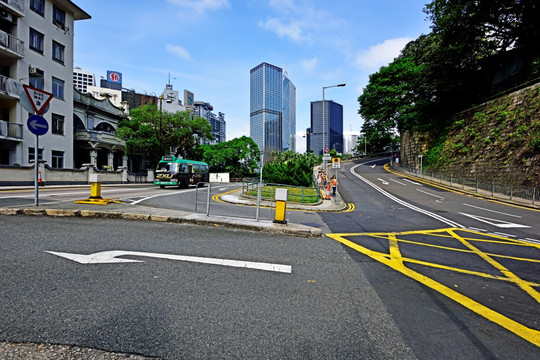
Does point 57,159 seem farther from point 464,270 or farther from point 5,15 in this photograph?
point 464,270

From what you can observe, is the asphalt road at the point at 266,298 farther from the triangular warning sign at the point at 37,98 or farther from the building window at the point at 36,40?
the building window at the point at 36,40

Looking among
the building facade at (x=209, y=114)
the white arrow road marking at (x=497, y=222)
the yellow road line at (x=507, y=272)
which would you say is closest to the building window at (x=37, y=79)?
the yellow road line at (x=507, y=272)

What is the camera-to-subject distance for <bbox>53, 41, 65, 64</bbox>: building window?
A: 86.5 ft

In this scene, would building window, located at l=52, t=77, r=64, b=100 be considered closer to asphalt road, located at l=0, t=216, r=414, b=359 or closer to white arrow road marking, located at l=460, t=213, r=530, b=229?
asphalt road, located at l=0, t=216, r=414, b=359

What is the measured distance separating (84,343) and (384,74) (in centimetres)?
5540

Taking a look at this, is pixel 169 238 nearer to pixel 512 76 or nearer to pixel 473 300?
pixel 473 300

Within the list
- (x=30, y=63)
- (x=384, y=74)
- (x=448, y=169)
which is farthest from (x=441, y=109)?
(x=30, y=63)

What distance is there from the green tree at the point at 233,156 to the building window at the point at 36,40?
27.2 meters

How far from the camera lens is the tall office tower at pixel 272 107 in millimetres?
59625

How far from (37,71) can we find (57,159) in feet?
26.9

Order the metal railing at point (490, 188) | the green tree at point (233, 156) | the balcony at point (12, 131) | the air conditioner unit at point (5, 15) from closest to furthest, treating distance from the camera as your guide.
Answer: the metal railing at point (490, 188), the air conditioner unit at point (5, 15), the balcony at point (12, 131), the green tree at point (233, 156)

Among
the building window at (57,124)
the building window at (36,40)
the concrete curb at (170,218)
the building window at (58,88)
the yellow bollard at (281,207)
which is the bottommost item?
the concrete curb at (170,218)

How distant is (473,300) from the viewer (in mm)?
3463

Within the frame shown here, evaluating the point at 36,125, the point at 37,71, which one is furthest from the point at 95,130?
the point at 36,125
